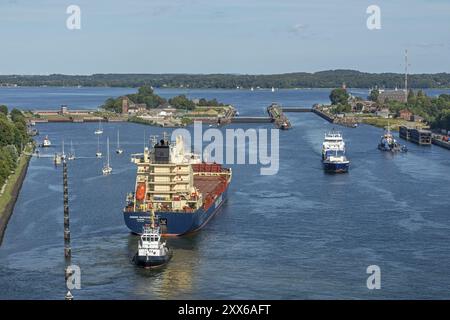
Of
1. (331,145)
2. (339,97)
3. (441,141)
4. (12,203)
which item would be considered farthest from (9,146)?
(339,97)

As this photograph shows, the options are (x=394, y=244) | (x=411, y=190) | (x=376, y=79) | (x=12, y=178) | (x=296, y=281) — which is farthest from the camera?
(x=376, y=79)

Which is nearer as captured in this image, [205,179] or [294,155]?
[205,179]

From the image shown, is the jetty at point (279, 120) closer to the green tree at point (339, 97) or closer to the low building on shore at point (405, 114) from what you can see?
the low building on shore at point (405, 114)

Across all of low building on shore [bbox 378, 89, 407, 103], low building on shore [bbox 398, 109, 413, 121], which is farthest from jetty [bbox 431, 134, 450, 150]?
low building on shore [bbox 378, 89, 407, 103]

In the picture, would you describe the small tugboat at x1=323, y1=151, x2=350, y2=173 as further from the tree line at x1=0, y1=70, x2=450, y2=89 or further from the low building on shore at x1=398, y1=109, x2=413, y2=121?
the tree line at x1=0, y1=70, x2=450, y2=89

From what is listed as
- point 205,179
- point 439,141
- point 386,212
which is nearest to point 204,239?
point 386,212

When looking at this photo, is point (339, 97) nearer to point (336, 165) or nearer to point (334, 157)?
point (334, 157)

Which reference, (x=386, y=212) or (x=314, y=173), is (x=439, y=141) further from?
(x=386, y=212)
